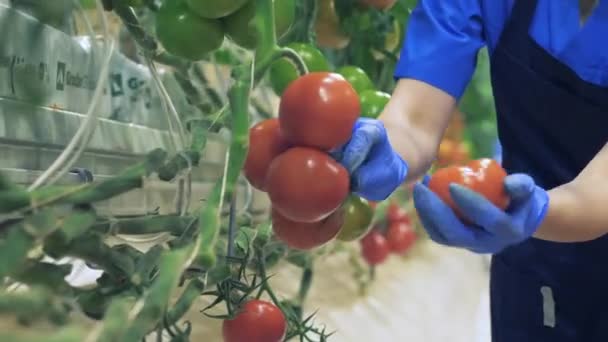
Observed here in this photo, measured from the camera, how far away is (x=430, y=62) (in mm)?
732

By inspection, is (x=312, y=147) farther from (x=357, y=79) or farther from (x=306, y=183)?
(x=357, y=79)

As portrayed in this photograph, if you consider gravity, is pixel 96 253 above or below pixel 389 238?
above

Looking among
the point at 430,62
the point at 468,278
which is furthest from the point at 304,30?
the point at 468,278

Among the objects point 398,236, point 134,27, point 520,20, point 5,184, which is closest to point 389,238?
point 398,236

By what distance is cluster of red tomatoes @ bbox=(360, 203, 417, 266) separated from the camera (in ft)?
4.50

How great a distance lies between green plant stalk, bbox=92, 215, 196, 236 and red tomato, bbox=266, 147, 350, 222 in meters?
0.06

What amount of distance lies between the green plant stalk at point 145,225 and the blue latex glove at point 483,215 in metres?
0.16

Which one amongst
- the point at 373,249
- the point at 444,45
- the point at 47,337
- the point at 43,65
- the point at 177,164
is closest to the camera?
the point at 47,337

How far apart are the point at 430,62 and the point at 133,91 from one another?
0.34m

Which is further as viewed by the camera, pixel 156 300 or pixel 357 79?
pixel 357 79

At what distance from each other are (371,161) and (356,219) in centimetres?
20

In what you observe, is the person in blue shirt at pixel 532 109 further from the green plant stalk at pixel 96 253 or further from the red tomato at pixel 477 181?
the green plant stalk at pixel 96 253

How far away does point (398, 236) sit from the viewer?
1.49m

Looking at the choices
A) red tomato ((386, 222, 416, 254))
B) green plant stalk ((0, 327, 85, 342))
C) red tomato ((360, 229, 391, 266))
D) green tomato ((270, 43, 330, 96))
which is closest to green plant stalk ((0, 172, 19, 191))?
green plant stalk ((0, 327, 85, 342))
